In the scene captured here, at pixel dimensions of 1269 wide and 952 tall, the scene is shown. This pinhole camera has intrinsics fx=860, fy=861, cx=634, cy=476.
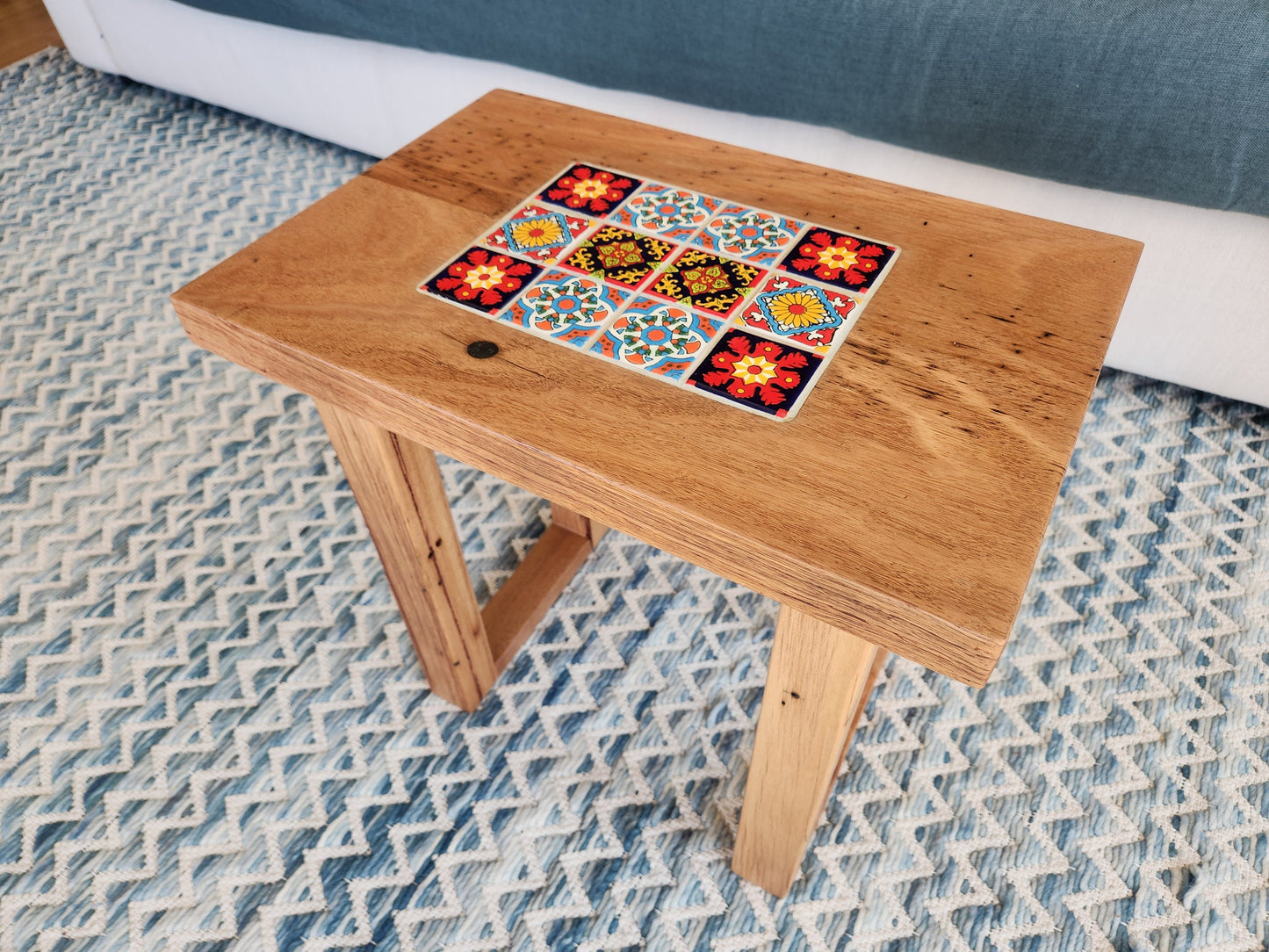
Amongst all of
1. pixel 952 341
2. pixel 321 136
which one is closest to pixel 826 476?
pixel 952 341

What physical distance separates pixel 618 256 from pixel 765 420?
27 centimetres

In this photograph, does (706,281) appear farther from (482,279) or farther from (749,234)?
(482,279)

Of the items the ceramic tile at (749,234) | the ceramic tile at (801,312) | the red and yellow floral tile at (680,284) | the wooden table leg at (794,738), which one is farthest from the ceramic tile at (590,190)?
the wooden table leg at (794,738)

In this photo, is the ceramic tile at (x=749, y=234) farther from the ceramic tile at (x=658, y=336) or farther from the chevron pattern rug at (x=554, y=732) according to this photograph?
the chevron pattern rug at (x=554, y=732)

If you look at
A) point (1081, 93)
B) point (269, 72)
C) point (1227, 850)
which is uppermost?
point (1081, 93)

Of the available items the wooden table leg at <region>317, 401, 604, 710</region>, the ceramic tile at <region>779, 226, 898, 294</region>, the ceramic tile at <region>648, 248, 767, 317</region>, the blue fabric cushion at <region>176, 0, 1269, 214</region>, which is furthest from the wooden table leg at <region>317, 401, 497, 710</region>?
the blue fabric cushion at <region>176, 0, 1269, 214</region>

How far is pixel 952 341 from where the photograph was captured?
2.49 ft

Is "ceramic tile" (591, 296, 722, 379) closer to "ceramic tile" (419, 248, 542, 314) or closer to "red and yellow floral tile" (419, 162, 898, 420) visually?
"red and yellow floral tile" (419, 162, 898, 420)

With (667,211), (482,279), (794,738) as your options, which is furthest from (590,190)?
(794,738)

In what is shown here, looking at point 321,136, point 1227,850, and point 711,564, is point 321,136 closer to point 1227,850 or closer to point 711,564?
point 711,564

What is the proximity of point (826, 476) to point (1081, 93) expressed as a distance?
883mm

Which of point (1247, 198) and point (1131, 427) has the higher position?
point (1247, 198)

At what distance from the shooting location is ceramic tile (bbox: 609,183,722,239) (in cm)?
90

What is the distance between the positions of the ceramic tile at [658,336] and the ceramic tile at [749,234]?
0.36ft
